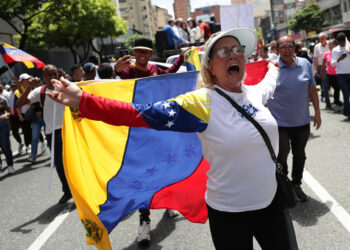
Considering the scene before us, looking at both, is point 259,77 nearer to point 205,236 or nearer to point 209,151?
point 205,236

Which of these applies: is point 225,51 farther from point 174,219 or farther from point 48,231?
point 48,231

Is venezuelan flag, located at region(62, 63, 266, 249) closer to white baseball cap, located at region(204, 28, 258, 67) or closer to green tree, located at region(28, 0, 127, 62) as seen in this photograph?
white baseball cap, located at region(204, 28, 258, 67)

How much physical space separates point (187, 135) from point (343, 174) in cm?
297

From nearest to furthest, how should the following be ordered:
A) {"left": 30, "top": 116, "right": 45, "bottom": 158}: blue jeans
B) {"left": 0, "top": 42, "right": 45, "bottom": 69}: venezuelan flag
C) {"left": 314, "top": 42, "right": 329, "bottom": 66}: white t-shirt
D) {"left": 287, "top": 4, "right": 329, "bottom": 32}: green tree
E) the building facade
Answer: {"left": 0, "top": 42, "right": 45, "bottom": 69}: venezuelan flag < {"left": 30, "top": 116, "right": 45, "bottom": 158}: blue jeans < {"left": 314, "top": 42, "right": 329, "bottom": 66}: white t-shirt < {"left": 287, "top": 4, "right": 329, "bottom": 32}: green tree < the building facade

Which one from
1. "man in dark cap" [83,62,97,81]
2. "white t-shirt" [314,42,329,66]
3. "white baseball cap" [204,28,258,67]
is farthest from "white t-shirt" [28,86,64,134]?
"white t-shirt" [314,42,329,66]

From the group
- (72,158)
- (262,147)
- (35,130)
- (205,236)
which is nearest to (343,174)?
(205,236)

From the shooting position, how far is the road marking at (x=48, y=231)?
444cm

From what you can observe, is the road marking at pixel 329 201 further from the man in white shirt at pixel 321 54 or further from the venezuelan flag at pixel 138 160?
the man in white shirt at pixel 321 54

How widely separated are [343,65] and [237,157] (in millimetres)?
7863

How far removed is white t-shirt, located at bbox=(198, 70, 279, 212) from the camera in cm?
221

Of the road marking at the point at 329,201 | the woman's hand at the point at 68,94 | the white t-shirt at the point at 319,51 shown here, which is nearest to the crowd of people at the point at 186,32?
the white t-shirt at the point at 319,51

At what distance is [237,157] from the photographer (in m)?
2.24

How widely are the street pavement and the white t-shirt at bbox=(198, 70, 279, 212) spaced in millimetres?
1203

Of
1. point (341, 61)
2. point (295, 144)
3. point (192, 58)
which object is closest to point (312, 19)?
point (341, 61)
